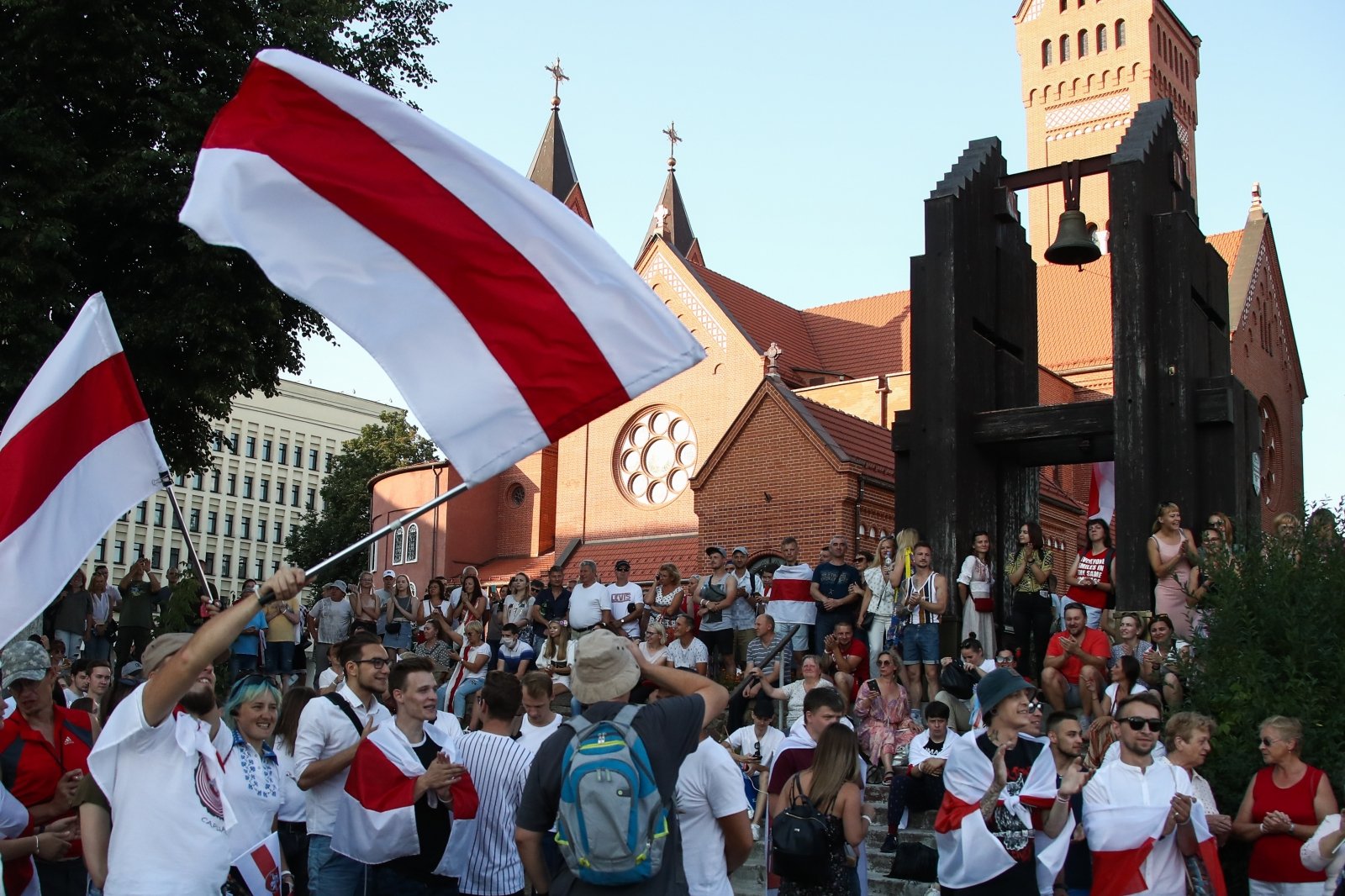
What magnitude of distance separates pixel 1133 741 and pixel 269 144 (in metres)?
4.96

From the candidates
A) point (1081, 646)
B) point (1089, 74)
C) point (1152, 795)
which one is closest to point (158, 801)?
point (1152, 795)

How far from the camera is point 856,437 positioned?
30.5 metres

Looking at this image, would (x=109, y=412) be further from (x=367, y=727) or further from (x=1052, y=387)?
(x=1052, y=387)

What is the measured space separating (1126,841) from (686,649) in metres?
8.57

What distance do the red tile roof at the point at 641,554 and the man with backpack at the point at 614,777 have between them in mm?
32544

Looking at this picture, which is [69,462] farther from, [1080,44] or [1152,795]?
[1080,44]

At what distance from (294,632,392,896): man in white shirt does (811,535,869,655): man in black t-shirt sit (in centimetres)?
868

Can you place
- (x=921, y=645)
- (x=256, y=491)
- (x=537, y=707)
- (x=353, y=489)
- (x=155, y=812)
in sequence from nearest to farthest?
(x=155, y=812) → (x=537, y=707) → (x=921, y=645) → (x=353, y=489) → (x=256, y=491)

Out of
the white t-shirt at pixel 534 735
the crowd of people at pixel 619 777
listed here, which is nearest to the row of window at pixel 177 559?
the crowd of people at pixel 619 777

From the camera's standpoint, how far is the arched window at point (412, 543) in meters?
45.4

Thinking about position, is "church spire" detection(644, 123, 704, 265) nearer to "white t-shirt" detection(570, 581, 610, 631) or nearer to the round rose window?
the round rose window

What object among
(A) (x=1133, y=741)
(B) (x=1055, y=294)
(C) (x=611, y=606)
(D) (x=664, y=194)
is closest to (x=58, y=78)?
(C) (x=611, y=606)

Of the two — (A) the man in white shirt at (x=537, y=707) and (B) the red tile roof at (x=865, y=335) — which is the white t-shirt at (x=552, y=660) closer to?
(A) the man in white shirt at (x=537, y=707)

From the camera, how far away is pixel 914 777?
965cm
